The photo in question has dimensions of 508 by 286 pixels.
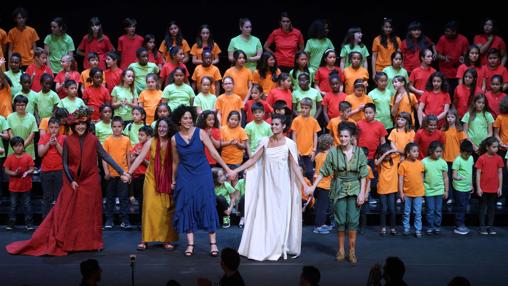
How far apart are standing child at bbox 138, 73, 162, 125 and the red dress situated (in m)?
2.44

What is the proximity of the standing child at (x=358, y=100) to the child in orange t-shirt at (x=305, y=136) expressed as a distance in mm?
694

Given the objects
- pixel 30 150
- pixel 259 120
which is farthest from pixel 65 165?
pixel 259 120

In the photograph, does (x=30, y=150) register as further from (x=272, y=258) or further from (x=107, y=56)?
(x=272, y=258)

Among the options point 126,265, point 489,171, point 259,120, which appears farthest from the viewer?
point 259,120

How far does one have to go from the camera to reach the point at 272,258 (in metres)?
8.98

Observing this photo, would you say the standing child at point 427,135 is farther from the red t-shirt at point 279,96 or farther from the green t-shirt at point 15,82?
the green t-shirt at point 15,82

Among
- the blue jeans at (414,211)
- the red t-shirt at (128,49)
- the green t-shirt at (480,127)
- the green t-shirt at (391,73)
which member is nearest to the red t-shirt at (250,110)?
the green t-shirt at (391,73)

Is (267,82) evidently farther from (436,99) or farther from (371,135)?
(436,99)

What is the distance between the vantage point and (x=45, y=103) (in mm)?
11609

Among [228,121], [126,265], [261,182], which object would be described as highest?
[228,121]

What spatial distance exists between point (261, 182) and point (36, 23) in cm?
698

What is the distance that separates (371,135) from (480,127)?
157cm

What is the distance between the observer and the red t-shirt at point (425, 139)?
10.7m

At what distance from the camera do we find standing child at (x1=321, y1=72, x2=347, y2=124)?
38.5 ft
